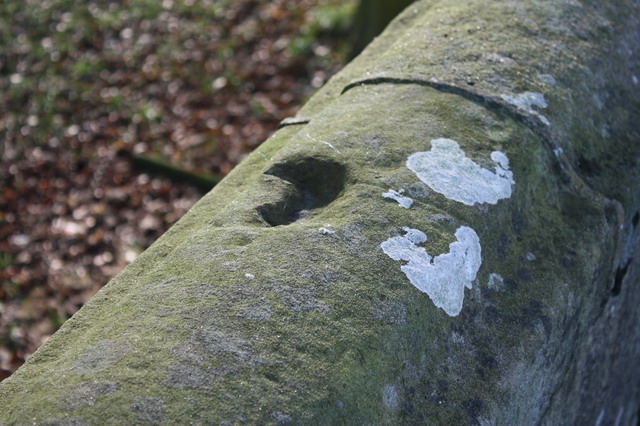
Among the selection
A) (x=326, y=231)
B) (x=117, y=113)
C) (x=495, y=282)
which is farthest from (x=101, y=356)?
(x=117, y=113)

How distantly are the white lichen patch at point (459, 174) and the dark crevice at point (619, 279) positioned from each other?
39 centimetres

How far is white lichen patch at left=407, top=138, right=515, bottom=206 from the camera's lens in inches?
64.5

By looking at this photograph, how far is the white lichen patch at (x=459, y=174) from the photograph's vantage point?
1.64m

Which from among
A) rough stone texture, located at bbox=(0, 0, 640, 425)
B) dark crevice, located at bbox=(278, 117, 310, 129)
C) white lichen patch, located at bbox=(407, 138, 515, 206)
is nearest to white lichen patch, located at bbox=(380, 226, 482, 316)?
rough stone texture, located at bbox=(0, 0, 640, 425)

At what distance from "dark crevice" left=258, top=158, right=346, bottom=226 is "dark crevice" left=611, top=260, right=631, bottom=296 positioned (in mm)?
709

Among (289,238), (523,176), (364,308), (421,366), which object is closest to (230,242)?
(289,238)

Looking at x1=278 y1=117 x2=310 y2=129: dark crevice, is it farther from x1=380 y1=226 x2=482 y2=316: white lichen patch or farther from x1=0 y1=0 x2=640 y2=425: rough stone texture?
x1=380 y1=226 x2=482 y2=316: white lichen patch

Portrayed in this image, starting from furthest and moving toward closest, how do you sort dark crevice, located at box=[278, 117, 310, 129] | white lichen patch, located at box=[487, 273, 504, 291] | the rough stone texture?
dark crevice, located at box=[278, 117, 310, 129] < white lichen patch, located at box=[487, 273, 504, 291] < the rough stone texture

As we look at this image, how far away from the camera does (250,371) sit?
1218 millimetres

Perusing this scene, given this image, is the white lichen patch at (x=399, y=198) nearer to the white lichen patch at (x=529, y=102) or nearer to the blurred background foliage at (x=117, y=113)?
the white lichen patch at (x=529, y=102)

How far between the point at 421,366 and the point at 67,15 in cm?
557

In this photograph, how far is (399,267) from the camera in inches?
56.6

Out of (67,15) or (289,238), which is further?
(67,15)

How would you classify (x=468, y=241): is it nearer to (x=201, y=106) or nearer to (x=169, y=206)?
(x=169, y=206)
